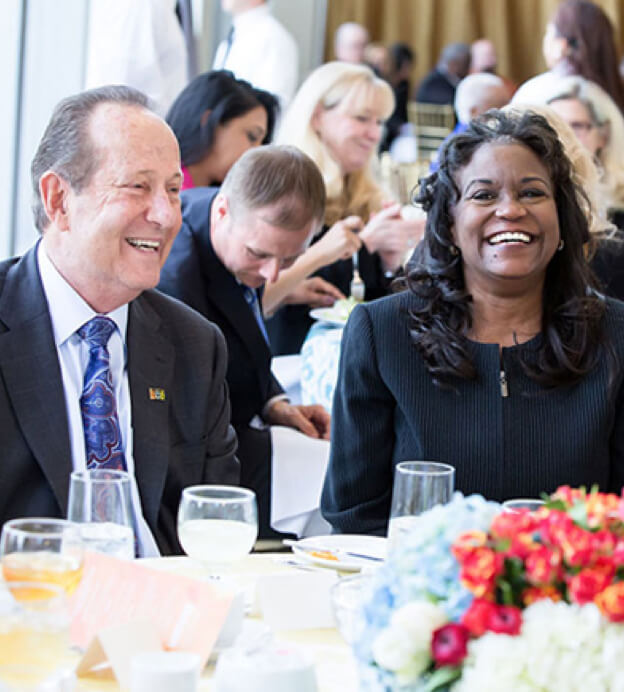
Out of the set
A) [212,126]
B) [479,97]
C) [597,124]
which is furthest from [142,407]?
[479,97]

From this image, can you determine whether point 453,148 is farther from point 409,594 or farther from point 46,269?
point 409,594

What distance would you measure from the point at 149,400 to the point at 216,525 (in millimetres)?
781

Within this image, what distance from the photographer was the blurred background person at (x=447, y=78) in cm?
1098

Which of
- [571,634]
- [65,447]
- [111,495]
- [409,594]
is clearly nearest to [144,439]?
[65,447]

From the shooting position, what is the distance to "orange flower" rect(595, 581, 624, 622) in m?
0.98

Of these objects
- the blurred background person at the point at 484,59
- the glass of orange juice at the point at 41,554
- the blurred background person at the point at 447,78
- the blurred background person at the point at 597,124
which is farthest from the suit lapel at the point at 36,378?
the blurred background person at the point at 484,59

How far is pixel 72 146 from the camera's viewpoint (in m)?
2.22

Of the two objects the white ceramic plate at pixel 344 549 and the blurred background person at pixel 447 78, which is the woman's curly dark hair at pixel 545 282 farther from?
the blurred background person at pixel 447 78

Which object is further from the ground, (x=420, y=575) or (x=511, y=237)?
(x=511, y=237)

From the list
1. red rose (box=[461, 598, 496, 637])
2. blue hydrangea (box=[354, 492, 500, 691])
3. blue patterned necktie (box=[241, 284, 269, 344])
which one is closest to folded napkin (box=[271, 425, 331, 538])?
blue patterned necktie (box=[241, 284, 269, 344])

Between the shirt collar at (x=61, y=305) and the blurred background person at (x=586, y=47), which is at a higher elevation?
the blurred background person at (x=586, y=47)

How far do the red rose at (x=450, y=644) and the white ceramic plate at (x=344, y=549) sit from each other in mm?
676

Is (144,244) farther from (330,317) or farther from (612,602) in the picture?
(330,317)

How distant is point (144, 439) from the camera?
218cm
